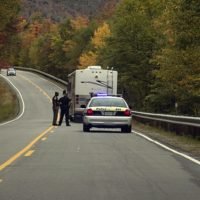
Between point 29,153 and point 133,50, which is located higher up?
point 133,50

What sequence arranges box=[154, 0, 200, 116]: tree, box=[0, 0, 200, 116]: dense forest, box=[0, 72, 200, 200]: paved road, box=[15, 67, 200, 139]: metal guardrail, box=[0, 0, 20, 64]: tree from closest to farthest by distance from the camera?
box=[0, 72, 200, 200]: paved road, box=[15, 67, 200, 139]: metal guardrail, box=[154, 0, 200, 116]: tree, box=[0, 0, 200, 116]: dense forest, box=[0, 0, 20, 64]: tree

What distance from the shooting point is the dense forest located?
33969 millimetres

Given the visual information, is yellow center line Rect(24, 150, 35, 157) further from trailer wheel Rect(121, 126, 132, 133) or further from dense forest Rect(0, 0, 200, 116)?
dense forest Rect(0, 0, 200, 116)

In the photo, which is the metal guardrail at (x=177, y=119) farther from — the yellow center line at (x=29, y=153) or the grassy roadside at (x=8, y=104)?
the grassy roadside at (x=8, y=104)

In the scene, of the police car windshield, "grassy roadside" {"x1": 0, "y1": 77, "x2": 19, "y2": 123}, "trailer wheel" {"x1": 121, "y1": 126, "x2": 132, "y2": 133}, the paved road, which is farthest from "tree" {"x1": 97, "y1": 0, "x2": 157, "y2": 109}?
the paved road

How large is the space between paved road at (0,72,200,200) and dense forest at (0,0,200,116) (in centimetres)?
1437

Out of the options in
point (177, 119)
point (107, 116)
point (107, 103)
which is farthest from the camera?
point (107, 103)

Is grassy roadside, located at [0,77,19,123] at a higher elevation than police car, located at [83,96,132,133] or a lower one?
higher

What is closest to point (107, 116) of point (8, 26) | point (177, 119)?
point (177, 119)

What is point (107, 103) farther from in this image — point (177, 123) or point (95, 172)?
point (95, 172)

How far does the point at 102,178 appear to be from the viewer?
10.6 metres

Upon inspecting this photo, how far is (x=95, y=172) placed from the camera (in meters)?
11.5

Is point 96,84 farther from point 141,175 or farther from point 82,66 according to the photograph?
point 82,66

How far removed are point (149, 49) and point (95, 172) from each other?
4204cm
